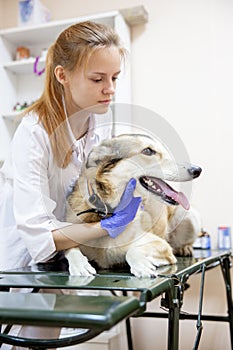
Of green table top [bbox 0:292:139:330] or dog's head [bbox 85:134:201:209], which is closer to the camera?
green table top [bbox 0:292:139:330]

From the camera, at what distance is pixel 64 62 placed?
117 cm

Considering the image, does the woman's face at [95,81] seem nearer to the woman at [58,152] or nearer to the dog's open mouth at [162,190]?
the woman at [58,152]

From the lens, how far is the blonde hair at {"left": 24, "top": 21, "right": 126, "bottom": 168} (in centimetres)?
112

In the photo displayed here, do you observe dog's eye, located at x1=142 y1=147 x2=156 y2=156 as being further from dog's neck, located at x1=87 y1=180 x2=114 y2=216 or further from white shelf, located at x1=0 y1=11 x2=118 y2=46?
white shelf, located at x1=0 y1=11 x2=118 y2=46

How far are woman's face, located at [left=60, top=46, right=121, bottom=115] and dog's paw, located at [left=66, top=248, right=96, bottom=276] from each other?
0.38m

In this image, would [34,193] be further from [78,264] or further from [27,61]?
[27,61]

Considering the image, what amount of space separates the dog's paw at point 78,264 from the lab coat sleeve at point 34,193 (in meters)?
0.05

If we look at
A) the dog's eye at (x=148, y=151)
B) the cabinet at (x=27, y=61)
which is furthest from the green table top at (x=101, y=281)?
the cabinet at (x=27, y=61)

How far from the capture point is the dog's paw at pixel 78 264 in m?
1.01

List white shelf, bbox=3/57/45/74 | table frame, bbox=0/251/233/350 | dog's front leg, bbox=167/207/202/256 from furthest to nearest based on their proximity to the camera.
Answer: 1. white shelf, bbox=3/57/45/74
2. dog's front leg, bbox=167/207/202/256
3. table frame, bbox=0/251/233/350

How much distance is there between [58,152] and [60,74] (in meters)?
0.21

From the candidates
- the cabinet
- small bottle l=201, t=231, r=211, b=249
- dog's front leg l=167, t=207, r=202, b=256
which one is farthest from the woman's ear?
small bottle l=201, t=231, r=211, b=249

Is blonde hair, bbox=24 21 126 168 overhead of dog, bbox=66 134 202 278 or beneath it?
overhead

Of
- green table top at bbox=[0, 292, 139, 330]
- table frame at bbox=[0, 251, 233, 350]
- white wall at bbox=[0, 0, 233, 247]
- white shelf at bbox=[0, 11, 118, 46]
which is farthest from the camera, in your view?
white shelf at bbox=[0, 11, 118, 46]
